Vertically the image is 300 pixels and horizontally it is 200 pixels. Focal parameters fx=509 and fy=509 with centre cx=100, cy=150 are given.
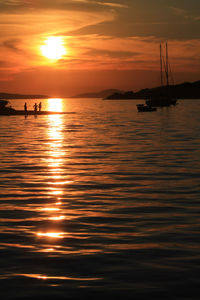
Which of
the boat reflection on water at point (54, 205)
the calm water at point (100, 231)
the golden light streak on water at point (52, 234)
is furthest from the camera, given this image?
the boat reflection on water at point (54, 205)

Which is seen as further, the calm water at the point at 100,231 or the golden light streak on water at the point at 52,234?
the golden light streak on water at the point at 52,234

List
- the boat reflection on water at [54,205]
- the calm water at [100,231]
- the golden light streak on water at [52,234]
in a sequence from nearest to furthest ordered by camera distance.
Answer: the calm water at [100,231] → the golden light streak on water at [52,234] → the boat reflection on water at [54,205]

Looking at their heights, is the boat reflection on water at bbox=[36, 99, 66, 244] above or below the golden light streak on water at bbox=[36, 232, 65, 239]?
above

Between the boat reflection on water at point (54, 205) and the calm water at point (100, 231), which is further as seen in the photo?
the boat reflection on water at point (54, 205)

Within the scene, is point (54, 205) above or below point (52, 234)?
above

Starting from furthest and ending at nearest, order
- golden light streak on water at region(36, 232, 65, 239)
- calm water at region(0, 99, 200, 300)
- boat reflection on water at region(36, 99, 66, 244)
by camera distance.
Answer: boat reflection on water at region(36, 99, 66, 244) → golden light streak on water at region(36, 232, 65, 239) → calm water at region(0, 99, 200, 300)

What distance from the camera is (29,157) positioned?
3272 cm

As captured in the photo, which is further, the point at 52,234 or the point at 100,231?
the point at 100,231

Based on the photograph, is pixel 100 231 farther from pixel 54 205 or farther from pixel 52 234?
pixel 54 205

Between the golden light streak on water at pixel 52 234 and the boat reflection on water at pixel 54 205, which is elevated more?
the boat reflection on water at pixel 54 205

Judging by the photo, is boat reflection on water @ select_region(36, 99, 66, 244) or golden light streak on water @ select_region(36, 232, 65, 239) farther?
boat reflection on water @ select_region(36, 99, 66, 244)

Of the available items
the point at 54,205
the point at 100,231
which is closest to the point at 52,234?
the point at 100,231

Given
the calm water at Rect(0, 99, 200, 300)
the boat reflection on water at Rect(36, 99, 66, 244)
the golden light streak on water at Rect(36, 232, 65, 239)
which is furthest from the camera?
the boat reflection on water at Rect(36, 99, 66, 244)

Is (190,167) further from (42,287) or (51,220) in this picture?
(42,287)
